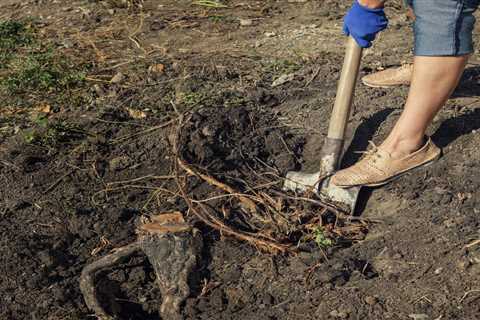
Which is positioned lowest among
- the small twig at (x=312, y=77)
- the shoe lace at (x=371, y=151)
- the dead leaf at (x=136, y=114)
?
the dead leaf at (x=136, y=114)

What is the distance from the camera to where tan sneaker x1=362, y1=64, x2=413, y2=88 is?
13.1 feet

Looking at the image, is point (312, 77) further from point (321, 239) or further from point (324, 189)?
point (321, 239)

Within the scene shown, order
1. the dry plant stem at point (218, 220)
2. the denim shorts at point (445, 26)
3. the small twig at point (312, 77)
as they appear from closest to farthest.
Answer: the denim shorts at point (445, 26) < the dry plant stem at point (218, 220) < the small twig at point (312, 77)

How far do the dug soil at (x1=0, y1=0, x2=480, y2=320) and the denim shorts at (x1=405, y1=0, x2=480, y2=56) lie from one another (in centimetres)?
66

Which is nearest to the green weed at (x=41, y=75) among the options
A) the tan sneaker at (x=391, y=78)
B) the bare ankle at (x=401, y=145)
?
the tan sneaker at (x=391, y=78)

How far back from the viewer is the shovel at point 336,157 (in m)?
3.23

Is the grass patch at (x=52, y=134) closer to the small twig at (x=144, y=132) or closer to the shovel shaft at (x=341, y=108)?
the small twig at (x=144, y=132)

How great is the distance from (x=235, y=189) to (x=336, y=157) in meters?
0.50

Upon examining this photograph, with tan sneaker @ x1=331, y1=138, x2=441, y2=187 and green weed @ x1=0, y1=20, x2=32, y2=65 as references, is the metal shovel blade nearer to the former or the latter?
tan sneaker @ x1=331, y1=138, x2=441, y2=187

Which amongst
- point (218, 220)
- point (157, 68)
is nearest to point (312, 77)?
point (157, 68)

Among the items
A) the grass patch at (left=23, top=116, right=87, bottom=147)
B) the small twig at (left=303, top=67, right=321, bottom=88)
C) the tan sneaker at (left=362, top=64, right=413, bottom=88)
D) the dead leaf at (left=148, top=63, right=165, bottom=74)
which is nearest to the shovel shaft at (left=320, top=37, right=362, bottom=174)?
the tan sneaker at (left=362, top=64, right=413, bottom=88)

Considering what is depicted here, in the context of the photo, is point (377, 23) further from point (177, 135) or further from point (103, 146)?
point (103, 146)

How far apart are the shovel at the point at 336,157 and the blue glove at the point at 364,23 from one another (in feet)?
0.43

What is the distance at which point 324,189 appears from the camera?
3.34m
